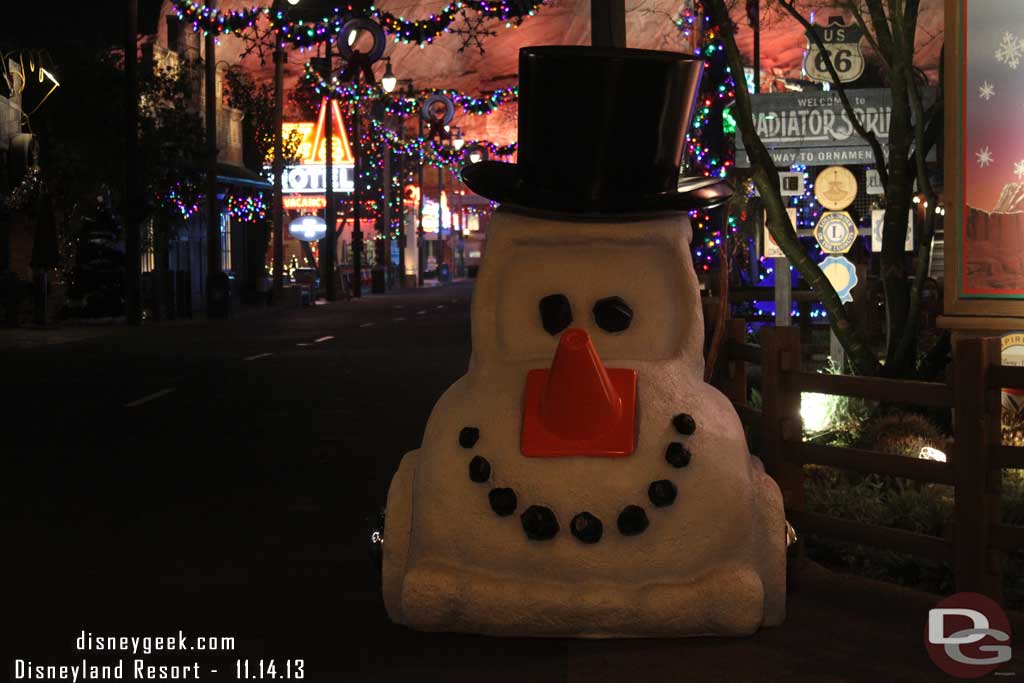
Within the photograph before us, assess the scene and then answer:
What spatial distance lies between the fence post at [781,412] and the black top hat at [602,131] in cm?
173

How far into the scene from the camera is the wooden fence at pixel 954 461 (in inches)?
290

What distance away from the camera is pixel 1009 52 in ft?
36.7

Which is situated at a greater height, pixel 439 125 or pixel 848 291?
pixel 439 125

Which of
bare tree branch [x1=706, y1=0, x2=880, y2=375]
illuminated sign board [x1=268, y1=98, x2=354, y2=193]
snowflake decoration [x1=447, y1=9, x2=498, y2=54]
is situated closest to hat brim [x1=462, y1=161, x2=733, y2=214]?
bare tree branch [x1=706, y1=0, x2=880, y2=375]

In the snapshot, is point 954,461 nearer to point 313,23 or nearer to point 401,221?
point 313,23

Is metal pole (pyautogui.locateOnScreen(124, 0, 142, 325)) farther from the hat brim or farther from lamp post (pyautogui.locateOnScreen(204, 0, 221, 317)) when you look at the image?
the hat brim

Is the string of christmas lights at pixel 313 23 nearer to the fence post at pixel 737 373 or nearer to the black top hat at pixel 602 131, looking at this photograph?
the fence post at pixel 737 373

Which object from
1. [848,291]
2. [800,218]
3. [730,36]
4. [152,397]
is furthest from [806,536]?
[800,218]

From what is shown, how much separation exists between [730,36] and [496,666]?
8391mm

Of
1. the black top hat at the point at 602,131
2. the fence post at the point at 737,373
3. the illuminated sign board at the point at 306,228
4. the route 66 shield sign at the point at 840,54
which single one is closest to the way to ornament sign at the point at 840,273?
the route 66 shield sign at the point at 840,54

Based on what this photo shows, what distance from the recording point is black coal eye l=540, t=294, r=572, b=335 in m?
6.95

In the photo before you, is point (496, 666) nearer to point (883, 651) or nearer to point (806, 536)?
point (883, 651)

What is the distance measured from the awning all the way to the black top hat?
4168 cm

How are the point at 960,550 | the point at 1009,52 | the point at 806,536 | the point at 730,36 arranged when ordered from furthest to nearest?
the point at 730,36, the point at 1009,52, the point at 806,536, the point at 960,550
